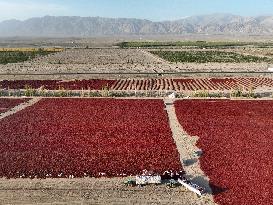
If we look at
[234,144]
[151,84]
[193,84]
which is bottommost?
[234,144]

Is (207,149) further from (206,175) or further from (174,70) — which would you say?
(174,70)

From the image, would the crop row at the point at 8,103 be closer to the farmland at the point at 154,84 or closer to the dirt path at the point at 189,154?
the farmland at the point at 154,84

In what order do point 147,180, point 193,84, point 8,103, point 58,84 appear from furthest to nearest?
point 58,84, point 193,84, point 8,103, point 147,180

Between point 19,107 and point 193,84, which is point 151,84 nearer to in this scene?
point 193,84

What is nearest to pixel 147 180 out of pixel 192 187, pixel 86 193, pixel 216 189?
pixel 192 187

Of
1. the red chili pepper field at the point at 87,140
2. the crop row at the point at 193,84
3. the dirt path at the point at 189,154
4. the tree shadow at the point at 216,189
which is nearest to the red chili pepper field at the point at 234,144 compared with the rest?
the tree shadow at the point at 216,189

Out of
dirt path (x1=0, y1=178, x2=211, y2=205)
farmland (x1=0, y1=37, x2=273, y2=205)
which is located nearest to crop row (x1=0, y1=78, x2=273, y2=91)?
farmland (x1=0, y1=37, x2=273, y2=205)
